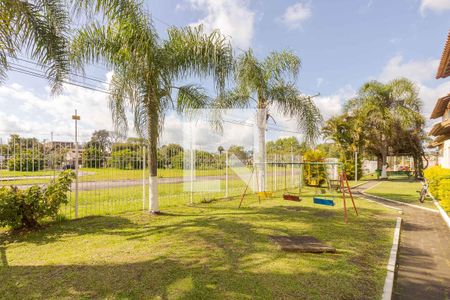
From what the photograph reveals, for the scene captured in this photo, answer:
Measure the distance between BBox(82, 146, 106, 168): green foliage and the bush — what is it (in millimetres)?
881

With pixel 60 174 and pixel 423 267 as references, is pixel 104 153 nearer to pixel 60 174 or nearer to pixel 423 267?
pixel 60 174

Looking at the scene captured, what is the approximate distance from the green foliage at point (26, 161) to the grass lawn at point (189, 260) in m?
1.47

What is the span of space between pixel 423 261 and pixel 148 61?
659cm

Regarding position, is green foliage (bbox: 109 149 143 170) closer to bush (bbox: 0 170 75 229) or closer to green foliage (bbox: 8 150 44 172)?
bush (bbox: 0 170 75 229)

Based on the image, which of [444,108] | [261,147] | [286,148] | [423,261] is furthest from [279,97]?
[286,148]

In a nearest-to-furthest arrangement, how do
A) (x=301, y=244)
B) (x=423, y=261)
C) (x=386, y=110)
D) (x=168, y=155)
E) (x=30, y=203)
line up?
(x=423, y=261) → (x=301, y=244) → (x=30, y=203) → (x=168, y=155) → (x=386, y=110)

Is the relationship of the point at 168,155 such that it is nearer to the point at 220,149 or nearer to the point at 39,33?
the point at 220,149

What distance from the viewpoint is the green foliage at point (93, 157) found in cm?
684

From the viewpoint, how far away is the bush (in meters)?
5.20

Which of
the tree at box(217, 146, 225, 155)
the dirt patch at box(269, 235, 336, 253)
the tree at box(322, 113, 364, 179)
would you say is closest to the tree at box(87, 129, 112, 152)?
the tree at box(217, 146, 225, 155)

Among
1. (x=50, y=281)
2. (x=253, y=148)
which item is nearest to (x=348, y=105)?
(x=253, y=148)

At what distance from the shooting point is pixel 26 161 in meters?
6.11

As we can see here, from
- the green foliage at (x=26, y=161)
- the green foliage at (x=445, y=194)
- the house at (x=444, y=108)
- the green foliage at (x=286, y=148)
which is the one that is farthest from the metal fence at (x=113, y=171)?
the house at (x=444, y=108)

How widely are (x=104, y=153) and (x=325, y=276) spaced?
6.05 m
